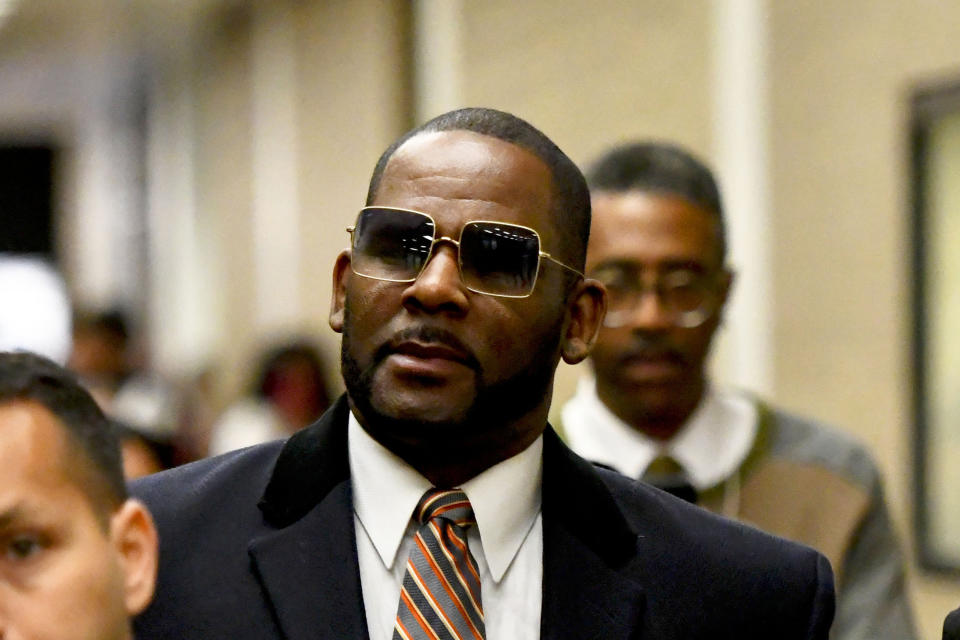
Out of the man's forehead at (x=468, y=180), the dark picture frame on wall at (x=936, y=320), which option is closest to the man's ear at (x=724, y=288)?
the man's forehead at (x=468, y=180)

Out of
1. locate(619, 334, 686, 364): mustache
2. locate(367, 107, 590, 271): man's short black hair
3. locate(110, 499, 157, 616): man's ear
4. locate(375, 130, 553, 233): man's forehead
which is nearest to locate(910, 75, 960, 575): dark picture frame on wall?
locate(619, 334, 686, 364): mustache

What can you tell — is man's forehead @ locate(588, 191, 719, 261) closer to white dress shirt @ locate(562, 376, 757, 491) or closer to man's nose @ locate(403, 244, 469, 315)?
white dress shirt @ locate(562, 376, 757, 491)

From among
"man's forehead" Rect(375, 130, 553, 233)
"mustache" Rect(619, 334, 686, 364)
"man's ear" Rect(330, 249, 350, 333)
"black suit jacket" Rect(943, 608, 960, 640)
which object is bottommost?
"black suit jacket" Rect(943, 608, 960, 640)

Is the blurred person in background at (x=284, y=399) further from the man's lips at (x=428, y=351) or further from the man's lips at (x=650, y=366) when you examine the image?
the man's lips at (x=428, y=351)

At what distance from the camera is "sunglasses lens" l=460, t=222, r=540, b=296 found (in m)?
1.98

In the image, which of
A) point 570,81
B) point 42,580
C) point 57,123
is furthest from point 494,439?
point 57,123

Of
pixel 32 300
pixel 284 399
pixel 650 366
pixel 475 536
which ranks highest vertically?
pixel 650 366

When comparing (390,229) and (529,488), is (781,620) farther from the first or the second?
(390,229)

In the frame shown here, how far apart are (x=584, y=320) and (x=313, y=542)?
560mm

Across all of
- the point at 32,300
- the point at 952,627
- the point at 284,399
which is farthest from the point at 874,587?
the point at 32,300

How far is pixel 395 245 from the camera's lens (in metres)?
1.98

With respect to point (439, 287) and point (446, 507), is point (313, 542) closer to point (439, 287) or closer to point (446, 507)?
point (446, 507)

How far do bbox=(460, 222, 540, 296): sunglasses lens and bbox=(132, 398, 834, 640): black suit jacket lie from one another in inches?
11.3

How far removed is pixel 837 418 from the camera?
17.6 feet
